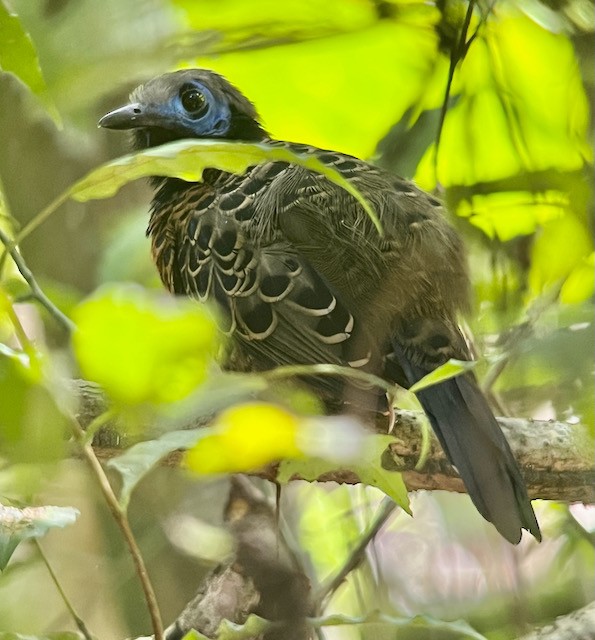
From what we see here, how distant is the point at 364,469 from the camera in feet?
2.00

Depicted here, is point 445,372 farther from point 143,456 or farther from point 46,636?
point 46,636

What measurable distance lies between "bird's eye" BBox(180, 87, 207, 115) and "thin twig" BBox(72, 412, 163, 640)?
314 millimetres

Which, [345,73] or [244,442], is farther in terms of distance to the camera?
[345,73]

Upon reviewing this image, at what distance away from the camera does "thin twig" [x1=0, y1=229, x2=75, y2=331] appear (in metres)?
0.61

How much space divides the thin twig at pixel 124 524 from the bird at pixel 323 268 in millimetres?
125

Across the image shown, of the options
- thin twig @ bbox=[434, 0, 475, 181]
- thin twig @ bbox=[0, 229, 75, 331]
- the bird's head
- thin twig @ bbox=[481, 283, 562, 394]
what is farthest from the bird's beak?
thin twig @ bbox=[481, 283, 562, 394]

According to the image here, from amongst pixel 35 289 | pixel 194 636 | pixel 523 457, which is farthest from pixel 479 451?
pixel 35 289

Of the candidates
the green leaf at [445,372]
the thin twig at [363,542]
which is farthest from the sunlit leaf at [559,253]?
the thin twig at [363,542]

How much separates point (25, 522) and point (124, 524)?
0.07 metres

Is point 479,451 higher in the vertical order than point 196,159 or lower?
lower

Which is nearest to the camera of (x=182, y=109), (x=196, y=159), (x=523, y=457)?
(x=196, y=159)

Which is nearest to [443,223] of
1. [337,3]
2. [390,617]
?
[337,3]

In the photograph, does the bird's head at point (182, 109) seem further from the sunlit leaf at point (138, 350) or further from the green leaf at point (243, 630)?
the green leaf at point (243, 630)

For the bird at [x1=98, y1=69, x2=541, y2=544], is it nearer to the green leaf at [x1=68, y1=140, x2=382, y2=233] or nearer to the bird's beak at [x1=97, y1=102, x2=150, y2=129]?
the bird's beak at [x1=97, y1=102, x2=150, y2=129]
